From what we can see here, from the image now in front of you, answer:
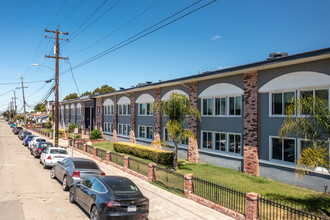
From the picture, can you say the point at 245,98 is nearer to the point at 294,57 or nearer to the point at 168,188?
the point at 294,57

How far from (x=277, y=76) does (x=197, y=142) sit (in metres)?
8.09

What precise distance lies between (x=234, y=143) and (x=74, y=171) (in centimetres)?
1047

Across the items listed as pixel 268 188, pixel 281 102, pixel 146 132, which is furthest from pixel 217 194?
pixel 146 132

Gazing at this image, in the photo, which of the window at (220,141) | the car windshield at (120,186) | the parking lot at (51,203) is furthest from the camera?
the window at (220,141)

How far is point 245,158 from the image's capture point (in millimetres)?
15984

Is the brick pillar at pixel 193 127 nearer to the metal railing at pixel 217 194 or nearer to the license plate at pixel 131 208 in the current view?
the metal railing at pixel 217 194

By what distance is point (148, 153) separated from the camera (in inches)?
827

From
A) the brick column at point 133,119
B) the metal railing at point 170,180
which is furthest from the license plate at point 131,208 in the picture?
the brick column at point 133,119

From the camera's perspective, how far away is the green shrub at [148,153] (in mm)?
18984

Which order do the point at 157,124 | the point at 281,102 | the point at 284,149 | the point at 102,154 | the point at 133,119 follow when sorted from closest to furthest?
the point at 284,149 → the point at 281,102 → the point at 102,154 → the point at 157,124 → the point at 133,119

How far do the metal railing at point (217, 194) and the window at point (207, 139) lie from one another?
7888mm

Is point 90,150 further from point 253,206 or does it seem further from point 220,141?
point 253,206

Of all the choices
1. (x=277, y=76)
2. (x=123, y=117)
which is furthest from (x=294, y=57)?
(x=123, y=117)

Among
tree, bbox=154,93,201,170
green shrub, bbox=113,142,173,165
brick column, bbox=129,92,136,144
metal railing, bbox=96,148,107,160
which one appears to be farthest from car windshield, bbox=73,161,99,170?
brick column, bbox=129,92,136,144
